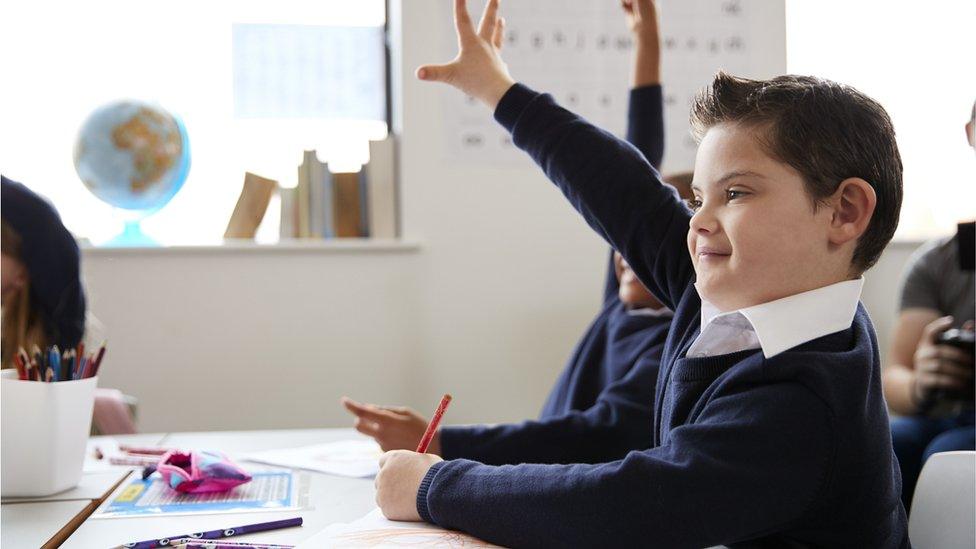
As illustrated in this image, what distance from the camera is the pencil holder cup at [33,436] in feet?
3.34

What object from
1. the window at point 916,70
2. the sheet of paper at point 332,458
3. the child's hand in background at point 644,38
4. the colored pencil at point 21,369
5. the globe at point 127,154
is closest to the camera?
the colored pencil at point 21,369

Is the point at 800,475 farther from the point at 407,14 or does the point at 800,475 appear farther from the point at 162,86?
the point at 162,86

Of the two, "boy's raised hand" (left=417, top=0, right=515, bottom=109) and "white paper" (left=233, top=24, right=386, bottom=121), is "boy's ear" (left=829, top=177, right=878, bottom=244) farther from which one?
"white paper" (left=233, top=24, right=386, bottom=121)

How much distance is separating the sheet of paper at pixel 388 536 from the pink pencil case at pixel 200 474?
261 millimetres

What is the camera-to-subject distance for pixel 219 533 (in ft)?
2.67

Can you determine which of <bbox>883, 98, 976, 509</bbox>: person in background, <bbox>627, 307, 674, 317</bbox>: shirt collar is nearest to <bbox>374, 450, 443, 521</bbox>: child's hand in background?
<bbox>627, 307, 674, 317</bbox>: shirt collar

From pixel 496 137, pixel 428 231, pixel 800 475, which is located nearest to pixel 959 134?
pixel 496 137

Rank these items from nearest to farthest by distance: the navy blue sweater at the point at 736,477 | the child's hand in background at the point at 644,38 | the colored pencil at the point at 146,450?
the navy blue sweater at the point at 736,477
the colored pencil at the point at 146,450
the child's hand in background at the point at 644,38

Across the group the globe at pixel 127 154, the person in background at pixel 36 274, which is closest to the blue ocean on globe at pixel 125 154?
the globe at pixel 127 154

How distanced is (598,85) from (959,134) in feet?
4.19

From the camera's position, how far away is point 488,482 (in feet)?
2.48

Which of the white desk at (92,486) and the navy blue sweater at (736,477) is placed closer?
the navy blue sweater at (736,477)

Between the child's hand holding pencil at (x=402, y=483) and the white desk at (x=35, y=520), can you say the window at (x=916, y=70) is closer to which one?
the child's hand holding pencil at (x=402, y=483)

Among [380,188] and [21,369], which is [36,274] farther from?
[380,188]
